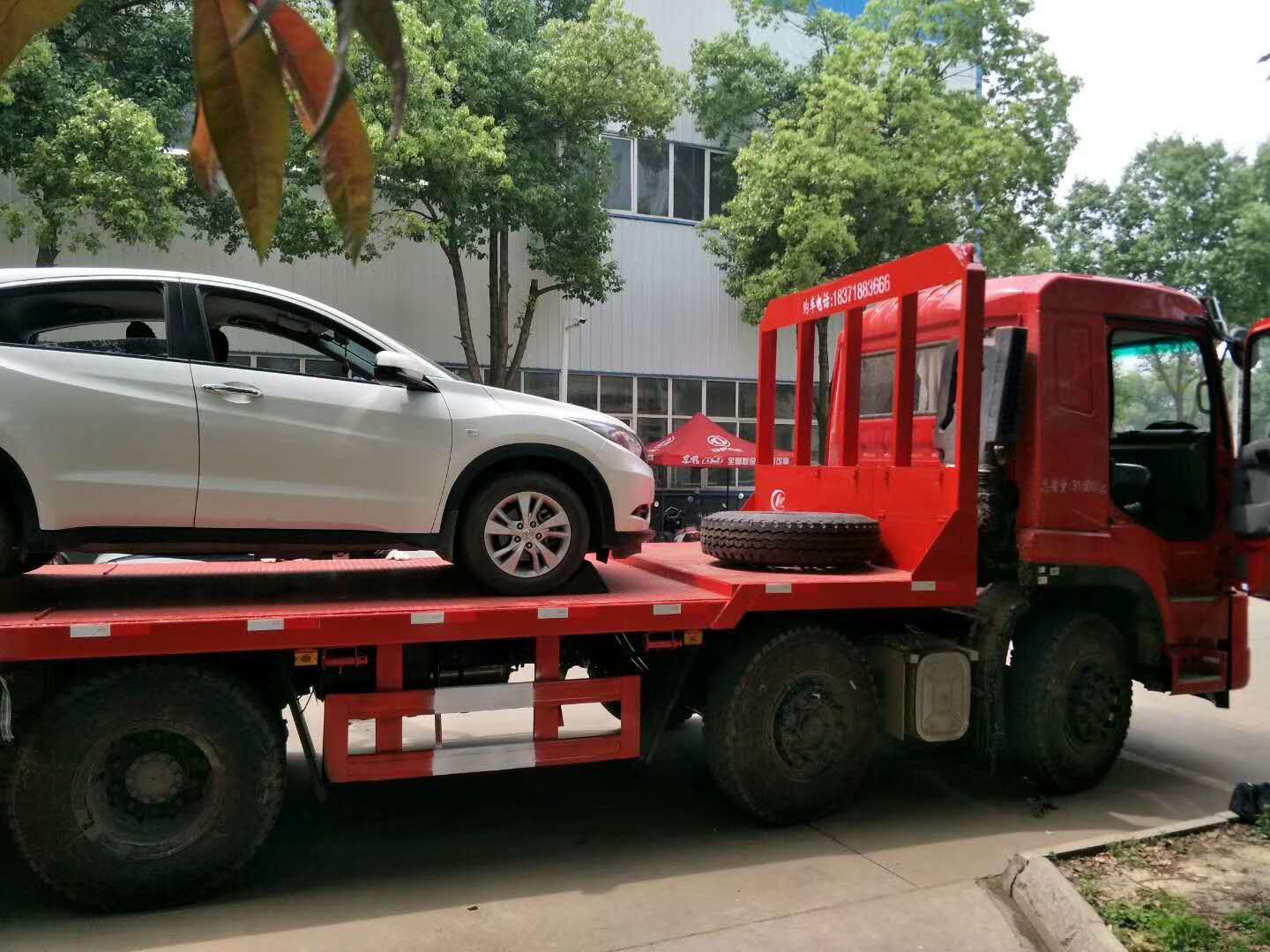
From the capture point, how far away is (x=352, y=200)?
1232 mm

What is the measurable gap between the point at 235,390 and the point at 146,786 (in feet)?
5.76

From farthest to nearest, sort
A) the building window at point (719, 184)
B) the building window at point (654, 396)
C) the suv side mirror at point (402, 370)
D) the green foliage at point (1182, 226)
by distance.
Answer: the green foliage at point (1182, 226) → the building window at point (719, 184) → the building window at point (654, 396) → the suv side mirror at point (402, 370)

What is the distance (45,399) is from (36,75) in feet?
36.5

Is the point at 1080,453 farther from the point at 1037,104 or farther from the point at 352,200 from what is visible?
the point at 1037,104

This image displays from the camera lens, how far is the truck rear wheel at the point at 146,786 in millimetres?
4051

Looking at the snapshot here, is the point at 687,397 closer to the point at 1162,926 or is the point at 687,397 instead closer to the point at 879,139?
the point at 879,139

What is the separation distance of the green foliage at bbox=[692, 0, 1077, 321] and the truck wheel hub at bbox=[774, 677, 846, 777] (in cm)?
1326

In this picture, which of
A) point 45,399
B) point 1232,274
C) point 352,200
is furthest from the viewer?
point 1232,274

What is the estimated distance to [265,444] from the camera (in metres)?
4.75

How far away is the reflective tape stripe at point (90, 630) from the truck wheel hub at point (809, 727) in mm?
3134

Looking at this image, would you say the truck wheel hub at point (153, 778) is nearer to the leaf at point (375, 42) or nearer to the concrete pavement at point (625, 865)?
the concrete pavement at point (625, 865)

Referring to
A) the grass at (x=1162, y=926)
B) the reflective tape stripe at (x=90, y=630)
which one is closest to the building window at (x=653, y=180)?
the reflective tape stripe at (x=90, y=630)

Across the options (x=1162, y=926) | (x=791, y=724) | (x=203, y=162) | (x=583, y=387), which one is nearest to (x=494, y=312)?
(x=583, y=387)

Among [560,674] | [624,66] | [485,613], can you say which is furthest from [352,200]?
[624,66]
